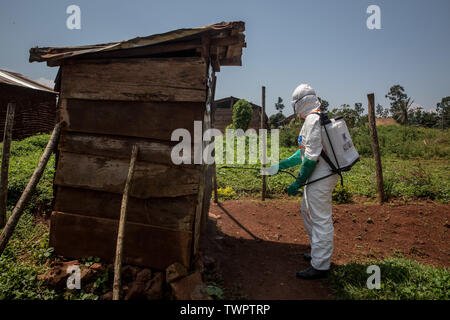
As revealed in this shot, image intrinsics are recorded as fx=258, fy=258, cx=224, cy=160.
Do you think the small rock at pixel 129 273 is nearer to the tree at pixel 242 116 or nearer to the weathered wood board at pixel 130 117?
the weathered wood board at pixel 130 117

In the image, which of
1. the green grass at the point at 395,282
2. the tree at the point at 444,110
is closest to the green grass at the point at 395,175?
the green grass at the point at 395,282

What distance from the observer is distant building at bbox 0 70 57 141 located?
40.5ft

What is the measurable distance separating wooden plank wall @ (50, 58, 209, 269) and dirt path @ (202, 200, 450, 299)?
102 cm

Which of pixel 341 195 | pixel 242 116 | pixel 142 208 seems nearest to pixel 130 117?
pixel 142 208

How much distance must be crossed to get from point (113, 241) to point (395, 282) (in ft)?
11.5

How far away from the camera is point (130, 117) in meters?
3.31

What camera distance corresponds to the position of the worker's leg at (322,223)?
3316mm

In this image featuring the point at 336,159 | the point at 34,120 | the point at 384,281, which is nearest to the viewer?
the point at 384,281

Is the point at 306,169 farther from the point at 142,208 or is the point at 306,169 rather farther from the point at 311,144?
the point at 142,208

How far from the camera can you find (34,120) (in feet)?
46.6

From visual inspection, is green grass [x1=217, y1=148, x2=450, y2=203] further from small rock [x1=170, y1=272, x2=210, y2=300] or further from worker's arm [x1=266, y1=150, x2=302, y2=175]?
small rock [x1=170, y1=272, x2=210, y2=300]
